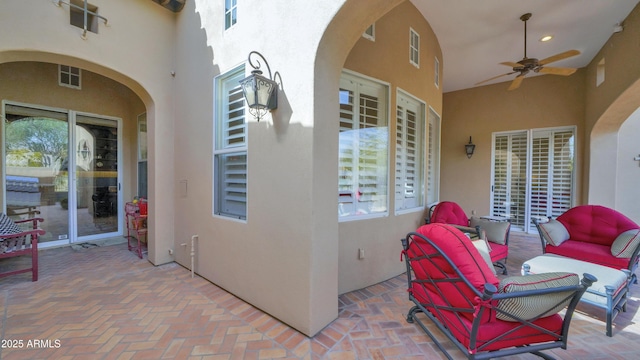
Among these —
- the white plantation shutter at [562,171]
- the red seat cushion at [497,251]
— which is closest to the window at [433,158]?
the red seat cushion at [497,251]

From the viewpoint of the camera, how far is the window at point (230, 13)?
293cm

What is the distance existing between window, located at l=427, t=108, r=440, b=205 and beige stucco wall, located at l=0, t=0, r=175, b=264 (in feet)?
14.8

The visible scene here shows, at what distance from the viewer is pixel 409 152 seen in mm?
3881

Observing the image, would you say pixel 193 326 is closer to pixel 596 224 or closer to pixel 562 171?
pixel 596 224

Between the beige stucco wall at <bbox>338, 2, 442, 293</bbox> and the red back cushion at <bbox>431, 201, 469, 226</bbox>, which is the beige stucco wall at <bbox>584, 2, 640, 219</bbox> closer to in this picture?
the red back cushion at <bbox>431, 201, 469, 226</bbox>

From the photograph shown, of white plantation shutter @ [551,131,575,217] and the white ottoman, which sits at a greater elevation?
white plantation shutter @ [551,131,575,217]

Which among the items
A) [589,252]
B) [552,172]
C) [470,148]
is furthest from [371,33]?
[552,172]

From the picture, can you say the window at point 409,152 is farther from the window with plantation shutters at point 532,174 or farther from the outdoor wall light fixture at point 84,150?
the outdoor wall light fixture at point 84,150

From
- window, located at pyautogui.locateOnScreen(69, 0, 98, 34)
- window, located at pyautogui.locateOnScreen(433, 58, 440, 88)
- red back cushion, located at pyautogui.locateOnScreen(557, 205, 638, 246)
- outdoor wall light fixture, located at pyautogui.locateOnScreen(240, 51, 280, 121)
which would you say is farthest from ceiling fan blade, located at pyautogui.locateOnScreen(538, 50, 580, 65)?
window, located at pyautogui.locateOnScreen(69, 0, 98, 34)

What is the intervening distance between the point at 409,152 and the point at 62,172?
6.38 metres

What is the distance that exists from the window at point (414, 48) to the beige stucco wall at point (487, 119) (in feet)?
14.1

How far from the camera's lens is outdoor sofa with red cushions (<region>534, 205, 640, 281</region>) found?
2926mm

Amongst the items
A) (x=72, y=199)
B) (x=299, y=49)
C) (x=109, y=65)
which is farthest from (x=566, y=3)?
(x=72, y=199)

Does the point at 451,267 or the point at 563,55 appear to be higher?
the point at 563,55
